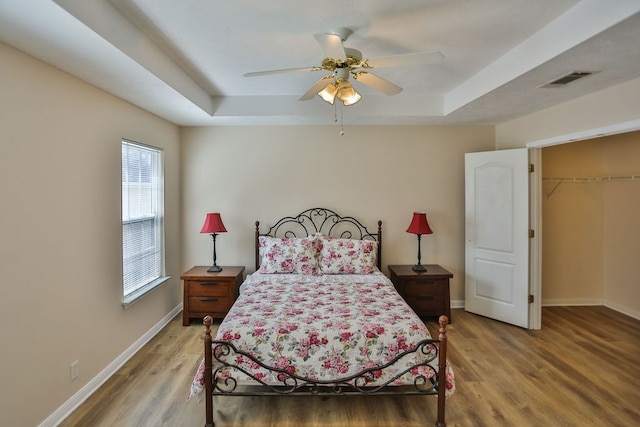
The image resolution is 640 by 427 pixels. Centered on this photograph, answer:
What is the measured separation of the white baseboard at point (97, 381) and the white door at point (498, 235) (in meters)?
3.84

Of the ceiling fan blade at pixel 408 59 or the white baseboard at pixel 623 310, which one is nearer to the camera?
the ceiling fan blade at pixel 408 59

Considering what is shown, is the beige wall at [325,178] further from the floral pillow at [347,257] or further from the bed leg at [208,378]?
the bed leg at [208,378]

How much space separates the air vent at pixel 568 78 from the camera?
8.23 feet

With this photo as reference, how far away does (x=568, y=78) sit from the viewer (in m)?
2.63

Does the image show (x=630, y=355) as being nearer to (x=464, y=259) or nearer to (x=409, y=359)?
(x=464, y=259)

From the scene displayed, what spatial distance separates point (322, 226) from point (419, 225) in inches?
48.8

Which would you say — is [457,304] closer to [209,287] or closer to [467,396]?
[467,396]

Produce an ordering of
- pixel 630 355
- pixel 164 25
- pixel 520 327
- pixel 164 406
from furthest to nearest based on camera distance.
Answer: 1. pixel 520 327
2. pixel 630 355
3. pixel 164 406
4. pixel 164 25

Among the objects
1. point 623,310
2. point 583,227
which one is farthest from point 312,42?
point 623,310

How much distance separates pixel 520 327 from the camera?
3.73 metres

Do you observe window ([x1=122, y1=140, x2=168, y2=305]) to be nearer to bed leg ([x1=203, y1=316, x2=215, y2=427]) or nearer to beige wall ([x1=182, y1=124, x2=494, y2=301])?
beige wall ([x1=182, y1=124, x2=494, y2=301])

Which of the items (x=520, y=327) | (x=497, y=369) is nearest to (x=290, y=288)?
(x=497, y=369)

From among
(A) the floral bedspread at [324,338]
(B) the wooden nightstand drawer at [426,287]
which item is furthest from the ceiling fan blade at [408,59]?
(B) the wooden nightstand drawer at [426,287]

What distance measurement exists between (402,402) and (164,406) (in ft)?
5.74
